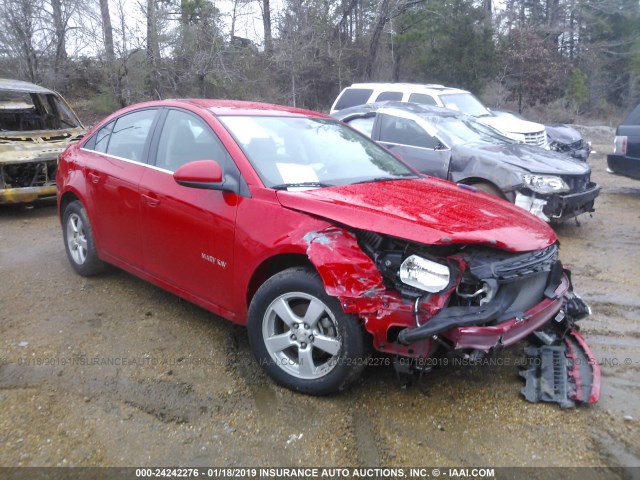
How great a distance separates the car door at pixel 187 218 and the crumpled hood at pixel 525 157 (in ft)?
12.7

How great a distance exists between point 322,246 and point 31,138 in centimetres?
671

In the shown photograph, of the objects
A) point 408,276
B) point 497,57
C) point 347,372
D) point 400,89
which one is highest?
point 497,57

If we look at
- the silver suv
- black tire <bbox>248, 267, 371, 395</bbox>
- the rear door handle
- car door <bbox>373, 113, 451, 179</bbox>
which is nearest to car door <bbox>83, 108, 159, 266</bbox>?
the rear door handle

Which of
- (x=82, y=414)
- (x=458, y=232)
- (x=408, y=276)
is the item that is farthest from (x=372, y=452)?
(x=82, y=414)

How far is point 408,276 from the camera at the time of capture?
9.14 ft

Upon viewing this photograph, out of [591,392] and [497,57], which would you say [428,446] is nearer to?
[591,392]

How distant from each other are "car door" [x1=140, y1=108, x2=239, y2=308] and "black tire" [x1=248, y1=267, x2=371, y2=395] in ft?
1.31

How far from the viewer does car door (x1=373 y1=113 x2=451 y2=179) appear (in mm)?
6828

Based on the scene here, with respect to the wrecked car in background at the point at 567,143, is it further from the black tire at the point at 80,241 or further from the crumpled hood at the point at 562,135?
the black tire at the point at 80,241

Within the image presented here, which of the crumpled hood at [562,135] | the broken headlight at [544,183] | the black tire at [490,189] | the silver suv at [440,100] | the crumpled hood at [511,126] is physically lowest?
the black tire at [490,189]

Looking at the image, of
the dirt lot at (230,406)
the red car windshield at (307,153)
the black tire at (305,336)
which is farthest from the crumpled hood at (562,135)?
the black tire at (305,336)

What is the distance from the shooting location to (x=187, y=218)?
360 cm

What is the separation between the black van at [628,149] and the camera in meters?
Answer: 8.55

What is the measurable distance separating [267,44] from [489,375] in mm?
18986
